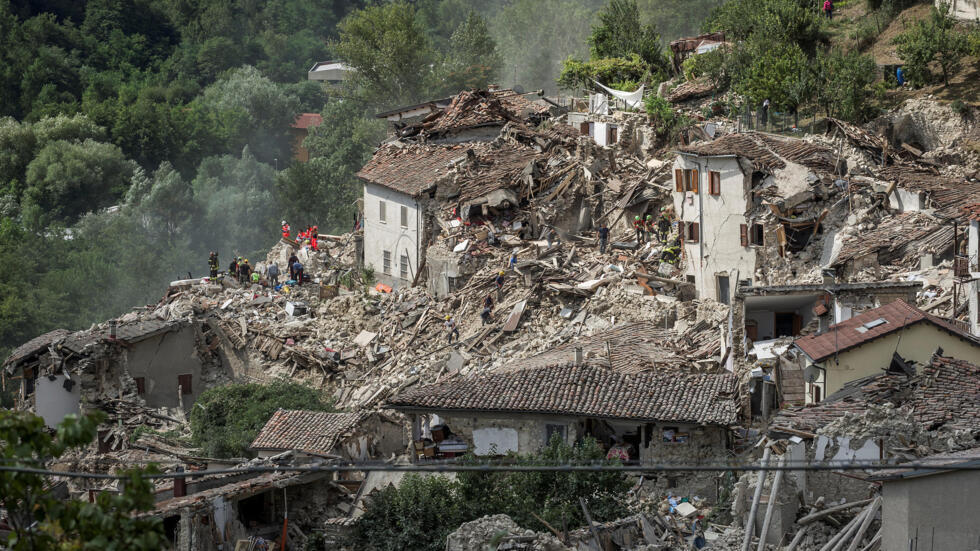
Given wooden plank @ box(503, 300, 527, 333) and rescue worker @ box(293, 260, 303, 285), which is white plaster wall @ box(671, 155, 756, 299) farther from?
rescue worker @ box(293, 260, 303, 285)

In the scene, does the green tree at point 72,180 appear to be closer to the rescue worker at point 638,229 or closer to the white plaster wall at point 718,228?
the rescue worker at point 638,229

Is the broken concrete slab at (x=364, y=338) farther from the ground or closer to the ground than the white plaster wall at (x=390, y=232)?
closer to the ground

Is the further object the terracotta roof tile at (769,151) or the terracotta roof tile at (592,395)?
the terracotta roof tile at (769,151)

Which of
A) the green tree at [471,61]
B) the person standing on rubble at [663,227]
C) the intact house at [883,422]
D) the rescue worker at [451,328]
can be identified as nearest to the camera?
the intact house at [883,422]

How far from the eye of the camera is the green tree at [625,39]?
6097 centimetres

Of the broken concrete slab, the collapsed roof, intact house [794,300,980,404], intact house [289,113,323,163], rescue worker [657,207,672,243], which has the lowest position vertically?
the collapsed roof

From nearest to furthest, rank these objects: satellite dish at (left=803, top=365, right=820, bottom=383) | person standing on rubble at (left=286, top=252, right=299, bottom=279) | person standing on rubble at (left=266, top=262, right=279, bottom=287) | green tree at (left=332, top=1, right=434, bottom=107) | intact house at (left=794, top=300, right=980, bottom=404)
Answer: intact house at (left=794, top=300, right=980, bottom=404)
satellite dish at (left=803, top=365, right=820, bottom=383)
person standing on rubble at (left=286, top=252, right=299, bottom=279)
person standing on rubble at (left=266, top=262, right=279, bottom=287)
green tree at (left=332, top=1, right=434, bottom=107)

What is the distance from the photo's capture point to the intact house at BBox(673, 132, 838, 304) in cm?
→ 3972

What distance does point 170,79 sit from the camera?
112062mm

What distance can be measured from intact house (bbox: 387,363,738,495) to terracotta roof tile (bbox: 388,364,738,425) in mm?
20

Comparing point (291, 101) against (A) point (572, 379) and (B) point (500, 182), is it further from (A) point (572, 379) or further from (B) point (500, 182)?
(A) point (572, 379)

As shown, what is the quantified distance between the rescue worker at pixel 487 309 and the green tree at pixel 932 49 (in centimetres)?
1680

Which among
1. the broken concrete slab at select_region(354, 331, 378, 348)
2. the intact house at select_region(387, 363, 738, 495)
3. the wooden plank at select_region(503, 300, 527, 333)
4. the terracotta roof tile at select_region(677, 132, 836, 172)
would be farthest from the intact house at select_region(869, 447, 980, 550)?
the broken concrete slab at select_region(354, 331, 378, 348)

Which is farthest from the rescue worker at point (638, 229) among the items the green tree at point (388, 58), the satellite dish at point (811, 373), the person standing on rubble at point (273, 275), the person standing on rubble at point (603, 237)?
the green tree at point (388, 58)
